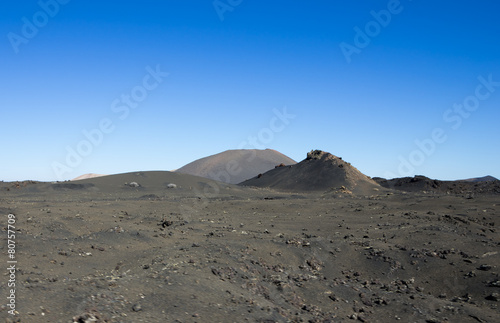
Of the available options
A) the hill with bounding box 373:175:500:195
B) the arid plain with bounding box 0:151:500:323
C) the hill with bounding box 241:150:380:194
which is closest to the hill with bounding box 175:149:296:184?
the hill with bounding box 241:150:380:194

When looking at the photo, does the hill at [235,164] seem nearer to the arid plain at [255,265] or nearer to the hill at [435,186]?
the hill at [435,186]

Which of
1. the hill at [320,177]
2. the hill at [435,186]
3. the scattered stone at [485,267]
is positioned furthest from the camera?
the hill at [435,186]

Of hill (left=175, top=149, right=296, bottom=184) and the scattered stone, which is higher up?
hill (left=175, top=149, right=296, bottom=184)

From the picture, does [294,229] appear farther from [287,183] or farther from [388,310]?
[287,183]

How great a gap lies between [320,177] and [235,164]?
4367 centimetres

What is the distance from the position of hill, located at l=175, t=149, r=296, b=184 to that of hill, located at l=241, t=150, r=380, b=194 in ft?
97.1

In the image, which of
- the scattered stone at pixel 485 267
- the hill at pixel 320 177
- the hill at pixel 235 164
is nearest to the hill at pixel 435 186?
the hill at pixel 320 177

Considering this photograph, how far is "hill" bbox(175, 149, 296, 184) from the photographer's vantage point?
240ft

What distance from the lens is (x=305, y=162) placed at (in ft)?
135

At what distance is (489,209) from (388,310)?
11.8 meters

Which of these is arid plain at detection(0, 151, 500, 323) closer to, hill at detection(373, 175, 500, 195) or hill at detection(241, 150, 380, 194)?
hill at detection(241, 150, 380, 194)

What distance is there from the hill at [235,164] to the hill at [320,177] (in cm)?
2961

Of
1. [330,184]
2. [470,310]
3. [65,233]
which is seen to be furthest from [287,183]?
[470,310]

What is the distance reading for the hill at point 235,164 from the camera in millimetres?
73144
